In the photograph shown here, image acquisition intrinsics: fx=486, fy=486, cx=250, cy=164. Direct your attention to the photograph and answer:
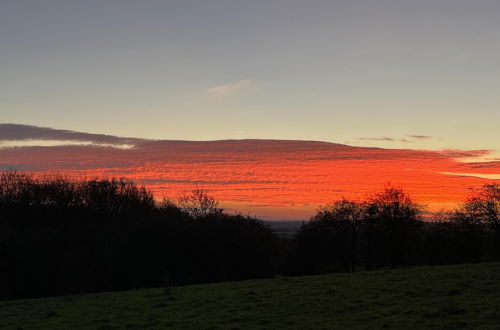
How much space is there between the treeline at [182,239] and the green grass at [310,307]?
2358 cm

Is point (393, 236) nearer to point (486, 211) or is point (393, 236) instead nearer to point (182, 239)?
point (486, 211)

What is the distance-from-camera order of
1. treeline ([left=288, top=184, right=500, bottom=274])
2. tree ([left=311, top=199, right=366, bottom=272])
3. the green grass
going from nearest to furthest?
the green grass → treeline ([left=288, top=184, right=500, bottom=274]) → tree ([left=311, top=199, right=366, bottom=272])

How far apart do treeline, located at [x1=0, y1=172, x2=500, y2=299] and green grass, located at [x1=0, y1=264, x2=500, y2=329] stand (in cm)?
2358

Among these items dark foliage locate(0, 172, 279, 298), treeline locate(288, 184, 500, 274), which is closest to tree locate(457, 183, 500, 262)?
treeline locate(288, 184, 500, 274)

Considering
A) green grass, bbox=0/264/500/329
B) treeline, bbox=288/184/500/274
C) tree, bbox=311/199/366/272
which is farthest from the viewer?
tree, bbox=311/199/366/272

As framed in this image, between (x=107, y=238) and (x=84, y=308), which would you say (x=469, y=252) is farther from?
(x=84, y=308)

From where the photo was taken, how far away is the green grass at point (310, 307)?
17125 mm

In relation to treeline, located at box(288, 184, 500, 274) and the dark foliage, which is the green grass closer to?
the dark foliage

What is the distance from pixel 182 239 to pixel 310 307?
40191 mm

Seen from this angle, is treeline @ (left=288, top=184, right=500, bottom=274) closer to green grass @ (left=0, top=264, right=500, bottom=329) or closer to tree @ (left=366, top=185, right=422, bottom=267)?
tree @ (left=366, top=185, right=422, bottom=267)

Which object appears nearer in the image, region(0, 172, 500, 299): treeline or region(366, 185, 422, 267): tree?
region(0, 172, 500, 299): treeline

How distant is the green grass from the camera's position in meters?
17.1

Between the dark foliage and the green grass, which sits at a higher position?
the green grass

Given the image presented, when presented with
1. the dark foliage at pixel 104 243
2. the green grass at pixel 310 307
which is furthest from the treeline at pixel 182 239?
the green grass at pixel 310 307
